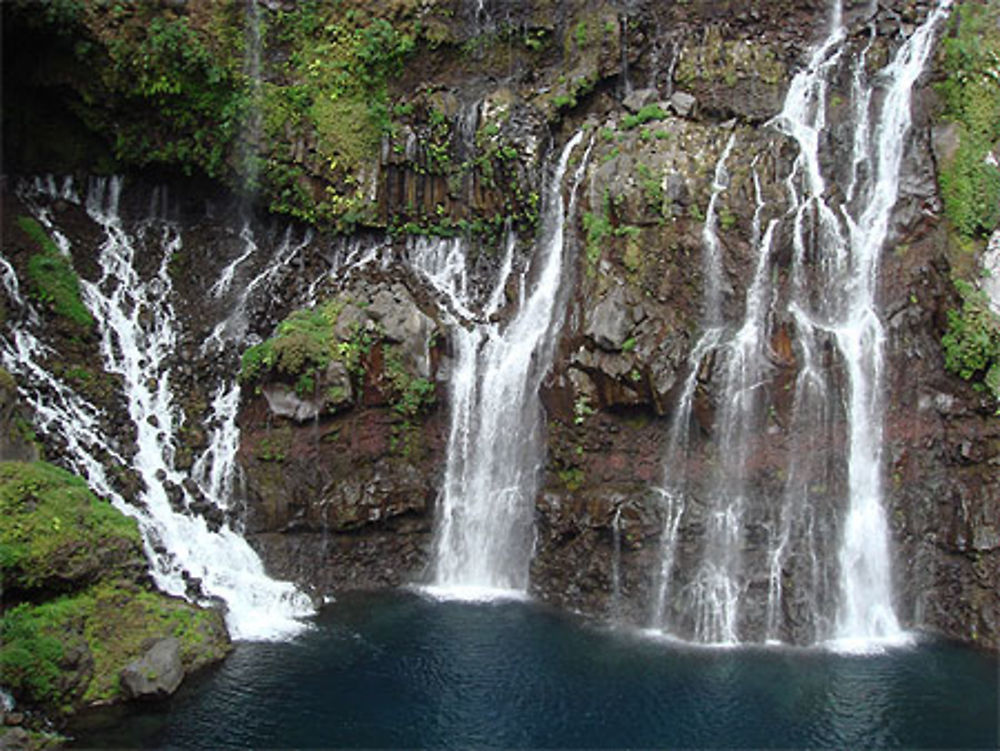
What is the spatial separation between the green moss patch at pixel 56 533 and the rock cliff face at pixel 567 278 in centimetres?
217

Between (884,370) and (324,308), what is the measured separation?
13220 mm

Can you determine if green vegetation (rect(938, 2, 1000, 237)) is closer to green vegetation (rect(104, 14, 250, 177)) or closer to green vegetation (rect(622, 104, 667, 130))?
green vegetation (rect(622, 104, 667, 130))

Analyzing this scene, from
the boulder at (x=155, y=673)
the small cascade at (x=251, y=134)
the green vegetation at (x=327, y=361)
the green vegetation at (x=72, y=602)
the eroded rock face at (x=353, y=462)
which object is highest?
the small cascade at (x=251, y=134)

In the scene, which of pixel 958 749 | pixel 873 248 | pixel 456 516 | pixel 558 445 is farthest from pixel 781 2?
pixel 958 749

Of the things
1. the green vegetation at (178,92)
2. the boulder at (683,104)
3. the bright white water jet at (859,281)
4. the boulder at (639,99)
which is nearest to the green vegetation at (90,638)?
the bright white water jet at (859,281)

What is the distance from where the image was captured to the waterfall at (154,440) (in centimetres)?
1867

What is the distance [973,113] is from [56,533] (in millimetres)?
21295

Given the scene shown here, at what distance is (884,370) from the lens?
19.6 m

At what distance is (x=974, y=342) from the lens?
19.1m

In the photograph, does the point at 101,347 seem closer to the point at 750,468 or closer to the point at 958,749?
the point at 750,468

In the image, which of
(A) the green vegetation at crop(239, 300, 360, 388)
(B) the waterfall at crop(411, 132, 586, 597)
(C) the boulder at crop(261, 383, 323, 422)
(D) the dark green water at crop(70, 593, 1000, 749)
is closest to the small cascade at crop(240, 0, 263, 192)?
(A) the green vegetation at crop(239, 300, 360, 388)

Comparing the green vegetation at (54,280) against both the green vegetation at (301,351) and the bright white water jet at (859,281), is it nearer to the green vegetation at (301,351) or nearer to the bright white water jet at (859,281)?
the green vegetation at (301,351)

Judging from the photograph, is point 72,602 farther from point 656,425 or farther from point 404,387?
point 656,425

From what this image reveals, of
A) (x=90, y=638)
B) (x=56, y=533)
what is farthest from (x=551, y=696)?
(x=56, y=533)
